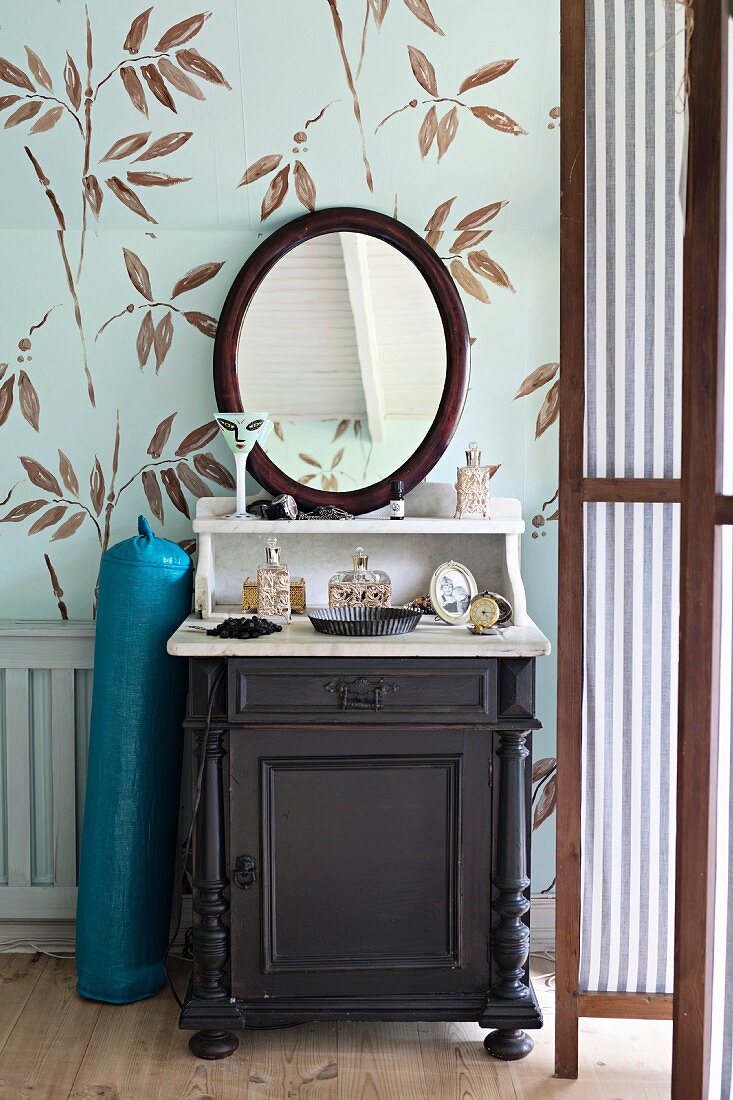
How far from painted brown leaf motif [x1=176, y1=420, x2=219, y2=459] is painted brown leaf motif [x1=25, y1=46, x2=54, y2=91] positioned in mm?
878

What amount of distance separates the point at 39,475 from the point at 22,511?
→ 106 millimetres

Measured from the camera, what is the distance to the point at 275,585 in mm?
2320

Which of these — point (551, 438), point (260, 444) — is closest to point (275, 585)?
point (260, 444)

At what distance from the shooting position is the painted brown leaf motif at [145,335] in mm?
2518

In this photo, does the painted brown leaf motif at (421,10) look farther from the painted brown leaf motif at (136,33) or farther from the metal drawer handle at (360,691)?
the metal drawer handle at (360,691)

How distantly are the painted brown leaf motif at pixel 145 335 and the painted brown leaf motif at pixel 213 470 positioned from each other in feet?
0.98

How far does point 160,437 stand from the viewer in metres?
2.55

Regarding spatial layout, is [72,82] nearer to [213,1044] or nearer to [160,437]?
[160,437]

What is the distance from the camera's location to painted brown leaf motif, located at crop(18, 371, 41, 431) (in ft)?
8.32

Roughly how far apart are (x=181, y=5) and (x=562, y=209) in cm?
101

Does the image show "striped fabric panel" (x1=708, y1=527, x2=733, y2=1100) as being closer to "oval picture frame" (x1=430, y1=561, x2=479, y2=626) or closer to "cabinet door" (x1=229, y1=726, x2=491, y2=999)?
"cabinet door" (x1=229, y1=726, x2=491, y2=999)

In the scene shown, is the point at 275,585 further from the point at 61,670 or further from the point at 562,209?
the point at 562,209

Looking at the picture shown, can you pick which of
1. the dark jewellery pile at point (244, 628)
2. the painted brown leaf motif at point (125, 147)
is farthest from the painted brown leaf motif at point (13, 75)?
the dark jewellery pile at point (244, 628)

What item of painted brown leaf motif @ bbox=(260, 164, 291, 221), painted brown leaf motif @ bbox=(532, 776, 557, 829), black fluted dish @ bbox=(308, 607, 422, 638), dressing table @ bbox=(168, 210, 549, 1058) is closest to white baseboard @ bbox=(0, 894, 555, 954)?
painted brown leaf motif @ bbox=(532, 776, 557, 829)
